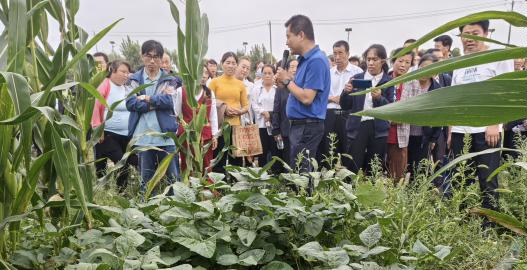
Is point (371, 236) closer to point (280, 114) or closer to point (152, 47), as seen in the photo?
point (152, 47)

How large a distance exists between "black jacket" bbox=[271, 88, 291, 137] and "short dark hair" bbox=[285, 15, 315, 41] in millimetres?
1674

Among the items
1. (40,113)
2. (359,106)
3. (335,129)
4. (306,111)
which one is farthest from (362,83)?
(40,113)

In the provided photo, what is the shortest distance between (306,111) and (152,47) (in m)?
1.48

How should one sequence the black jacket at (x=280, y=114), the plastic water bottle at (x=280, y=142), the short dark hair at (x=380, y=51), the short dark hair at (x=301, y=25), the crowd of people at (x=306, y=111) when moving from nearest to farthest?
the crowd of people at (x=306, y=111), the short dark hair at (x=301, y=25), the short dark hair at (x=380, y=51), the black jacket at (x=280, y=114), the plastic water bottle at (x=280, y=142)

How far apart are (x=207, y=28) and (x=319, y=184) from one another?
1.23 meters

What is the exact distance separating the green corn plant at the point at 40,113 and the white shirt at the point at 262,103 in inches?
156

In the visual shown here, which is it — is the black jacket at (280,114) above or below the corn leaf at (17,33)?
below

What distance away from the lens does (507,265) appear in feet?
3.64

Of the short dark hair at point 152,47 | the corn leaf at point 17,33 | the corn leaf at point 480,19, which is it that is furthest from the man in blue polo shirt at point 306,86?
the corn leaf at point 480,19

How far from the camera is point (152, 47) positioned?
403 centimetres

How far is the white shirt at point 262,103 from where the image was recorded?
5.89m

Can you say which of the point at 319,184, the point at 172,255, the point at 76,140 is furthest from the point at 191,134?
the point at 172,255

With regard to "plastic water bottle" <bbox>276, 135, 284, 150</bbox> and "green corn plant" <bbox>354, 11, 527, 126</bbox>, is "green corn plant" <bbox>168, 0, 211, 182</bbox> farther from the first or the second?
"plastic water bottle" <bbox>276, 135, 284, 150</bbox>

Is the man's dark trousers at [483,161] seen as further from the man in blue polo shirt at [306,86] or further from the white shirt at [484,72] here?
the man in blue polo shirt at [306,86]
